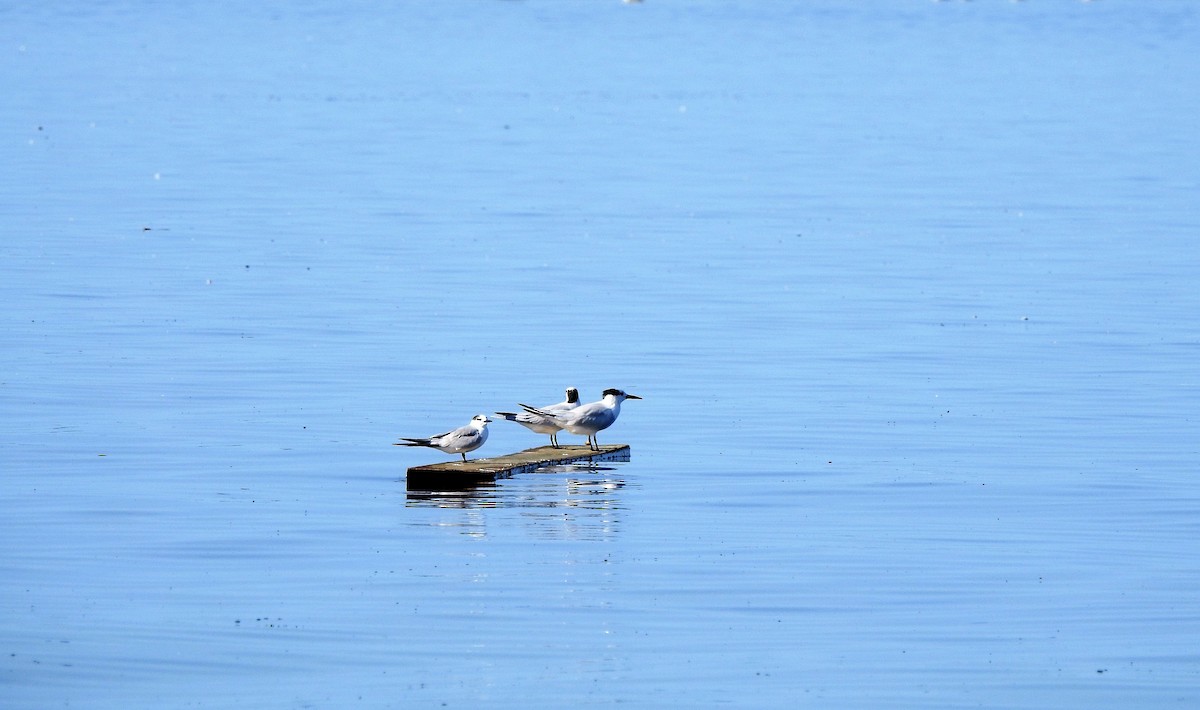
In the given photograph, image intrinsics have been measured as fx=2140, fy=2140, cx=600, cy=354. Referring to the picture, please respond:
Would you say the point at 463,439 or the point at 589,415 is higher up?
the point at 589,415

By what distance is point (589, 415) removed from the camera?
61.9 feet

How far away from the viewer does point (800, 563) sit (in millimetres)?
15375

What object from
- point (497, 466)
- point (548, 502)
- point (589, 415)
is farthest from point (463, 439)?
point (548, 502)

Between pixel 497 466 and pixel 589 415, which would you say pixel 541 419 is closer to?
pixel 589 415

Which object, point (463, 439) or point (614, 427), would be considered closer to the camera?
point (463, 439)

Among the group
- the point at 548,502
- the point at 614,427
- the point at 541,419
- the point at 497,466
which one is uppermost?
the point at 541,419

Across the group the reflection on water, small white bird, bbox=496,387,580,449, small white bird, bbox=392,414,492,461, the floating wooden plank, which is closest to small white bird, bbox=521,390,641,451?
small white bird, bbox=496,387,580,449

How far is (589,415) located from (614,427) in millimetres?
2923

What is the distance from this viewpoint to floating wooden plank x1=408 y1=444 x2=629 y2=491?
693 inches

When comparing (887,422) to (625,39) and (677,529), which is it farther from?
(625,39)

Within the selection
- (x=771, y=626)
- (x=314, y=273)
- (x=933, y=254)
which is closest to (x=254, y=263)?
(x=314, y=273)

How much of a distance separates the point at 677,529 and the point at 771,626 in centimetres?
282

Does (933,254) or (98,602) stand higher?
(933,254)

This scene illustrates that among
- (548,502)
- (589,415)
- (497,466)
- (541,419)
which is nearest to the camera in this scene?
(548,502)
